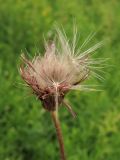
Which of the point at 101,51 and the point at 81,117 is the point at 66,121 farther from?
the point at 101,51

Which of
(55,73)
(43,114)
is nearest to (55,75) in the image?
(55,73)

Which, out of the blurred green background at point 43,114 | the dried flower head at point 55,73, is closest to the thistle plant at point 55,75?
the dried flower head at point 55,73

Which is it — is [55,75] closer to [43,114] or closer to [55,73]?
[55,73]

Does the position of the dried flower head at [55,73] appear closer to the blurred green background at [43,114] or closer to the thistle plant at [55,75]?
the thistle plant at [55,75]

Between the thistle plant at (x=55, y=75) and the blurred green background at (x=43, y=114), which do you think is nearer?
the thistle plant at (x=55, y=75)

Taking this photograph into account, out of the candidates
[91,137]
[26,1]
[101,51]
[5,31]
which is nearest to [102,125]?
[91,137]

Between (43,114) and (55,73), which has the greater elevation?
(55,73)

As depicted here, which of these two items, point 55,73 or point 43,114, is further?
point 43,114
